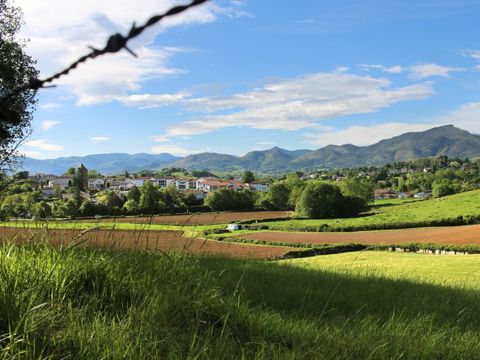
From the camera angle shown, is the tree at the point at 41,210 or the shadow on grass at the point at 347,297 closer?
the tree at the point at 41,210

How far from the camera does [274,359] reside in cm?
330

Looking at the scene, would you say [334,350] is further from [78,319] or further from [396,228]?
[396,228]

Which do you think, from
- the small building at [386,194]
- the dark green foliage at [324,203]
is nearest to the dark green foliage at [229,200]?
the dark green foliage at [324,203]

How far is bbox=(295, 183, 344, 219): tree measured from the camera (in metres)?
102

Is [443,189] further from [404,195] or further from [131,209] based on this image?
[131,209]

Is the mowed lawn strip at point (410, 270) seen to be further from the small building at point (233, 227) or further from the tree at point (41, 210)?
the small building at point (233, 227)

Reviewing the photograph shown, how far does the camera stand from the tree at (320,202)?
4026 inches

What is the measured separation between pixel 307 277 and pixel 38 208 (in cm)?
511

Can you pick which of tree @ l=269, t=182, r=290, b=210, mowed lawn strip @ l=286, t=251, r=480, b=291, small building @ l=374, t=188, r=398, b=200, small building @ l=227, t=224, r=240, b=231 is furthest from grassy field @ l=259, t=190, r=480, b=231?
small building @ l=374, t=188, r=398, b=200

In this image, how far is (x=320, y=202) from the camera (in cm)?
10188

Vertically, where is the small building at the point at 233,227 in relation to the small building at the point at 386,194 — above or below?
below

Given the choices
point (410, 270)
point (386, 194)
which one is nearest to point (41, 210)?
point (410, 270)

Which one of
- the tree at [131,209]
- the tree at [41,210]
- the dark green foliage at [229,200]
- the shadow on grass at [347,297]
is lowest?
the dark green foliage at [229,200]

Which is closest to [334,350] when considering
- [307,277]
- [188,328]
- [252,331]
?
[252,331]
